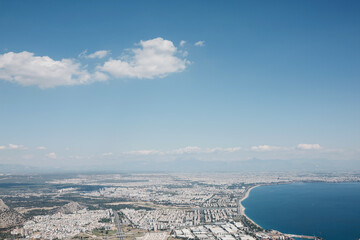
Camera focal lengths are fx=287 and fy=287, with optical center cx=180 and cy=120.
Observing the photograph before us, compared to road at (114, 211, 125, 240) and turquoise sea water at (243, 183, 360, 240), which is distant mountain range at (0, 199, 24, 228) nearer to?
road at (114, 211, 125, 240)

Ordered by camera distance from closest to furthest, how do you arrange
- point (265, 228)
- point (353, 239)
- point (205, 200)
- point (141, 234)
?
point (353, 239) < point (141, 234) < point (265, 228) < point (205, 200)

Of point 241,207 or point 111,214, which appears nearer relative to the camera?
point 111,214

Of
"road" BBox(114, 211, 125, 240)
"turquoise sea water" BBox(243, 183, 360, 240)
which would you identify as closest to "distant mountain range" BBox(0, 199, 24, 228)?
"road" BBox(114, 211, 125, 240)

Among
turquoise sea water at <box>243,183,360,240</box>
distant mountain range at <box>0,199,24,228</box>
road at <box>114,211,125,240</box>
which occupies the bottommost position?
turquoise sea water at <box>243,183,360,240</box>

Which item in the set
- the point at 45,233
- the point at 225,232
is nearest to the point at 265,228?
the point at 225,232

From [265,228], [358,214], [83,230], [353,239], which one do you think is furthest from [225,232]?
[358,214]

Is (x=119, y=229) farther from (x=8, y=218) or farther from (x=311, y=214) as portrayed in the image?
(x=311, y=214)

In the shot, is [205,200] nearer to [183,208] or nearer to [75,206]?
[183,208]

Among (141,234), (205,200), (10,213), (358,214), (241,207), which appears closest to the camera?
(141,234)

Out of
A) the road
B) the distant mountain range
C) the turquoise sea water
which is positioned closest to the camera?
the road
